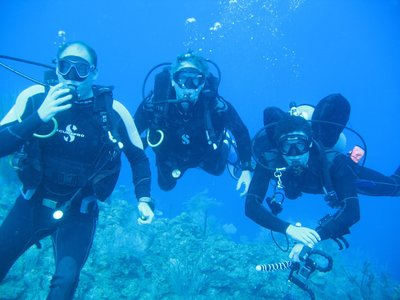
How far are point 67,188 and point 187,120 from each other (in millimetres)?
2523

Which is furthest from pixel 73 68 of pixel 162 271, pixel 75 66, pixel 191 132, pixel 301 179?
pixel 162 271

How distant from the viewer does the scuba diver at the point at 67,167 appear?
3.88 m

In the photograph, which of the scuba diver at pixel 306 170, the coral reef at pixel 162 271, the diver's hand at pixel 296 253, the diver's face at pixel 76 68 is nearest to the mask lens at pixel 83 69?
the diver's face at pixel 76 68

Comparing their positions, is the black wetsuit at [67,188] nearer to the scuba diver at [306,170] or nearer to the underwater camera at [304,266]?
the scuba diver at [306,170]

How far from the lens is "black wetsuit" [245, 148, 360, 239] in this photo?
181 inches

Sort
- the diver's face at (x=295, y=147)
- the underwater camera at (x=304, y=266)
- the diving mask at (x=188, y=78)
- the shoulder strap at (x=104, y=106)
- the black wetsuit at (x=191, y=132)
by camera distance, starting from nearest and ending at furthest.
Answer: the underwater camera at (x=304, y=266) → the shoulder strap at (x=104, y=106) → the diver's face at (x=295, y=147) → the diving mask at (x=188, y=78) → the black wetsuit at (x=191, y=132)

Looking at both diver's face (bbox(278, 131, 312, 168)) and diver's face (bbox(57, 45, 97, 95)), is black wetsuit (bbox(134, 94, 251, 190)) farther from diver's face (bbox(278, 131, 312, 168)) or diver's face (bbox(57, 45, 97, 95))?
diver's face (bbox(57, 45, 97, 95))

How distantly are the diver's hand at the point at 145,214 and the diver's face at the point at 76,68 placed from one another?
5.61ft

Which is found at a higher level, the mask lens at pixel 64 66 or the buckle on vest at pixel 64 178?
the mask lens at pixel 64 66

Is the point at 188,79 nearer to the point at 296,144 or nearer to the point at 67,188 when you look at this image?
the point at 296,144

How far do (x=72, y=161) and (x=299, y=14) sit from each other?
12261 centimetres

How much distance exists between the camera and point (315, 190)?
5.39 m

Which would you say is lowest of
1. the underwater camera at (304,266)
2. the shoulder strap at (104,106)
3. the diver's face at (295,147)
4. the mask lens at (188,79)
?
the underwater camera at (304,266)

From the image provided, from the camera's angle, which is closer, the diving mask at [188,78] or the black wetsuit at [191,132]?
the diving mask at [188,78]
